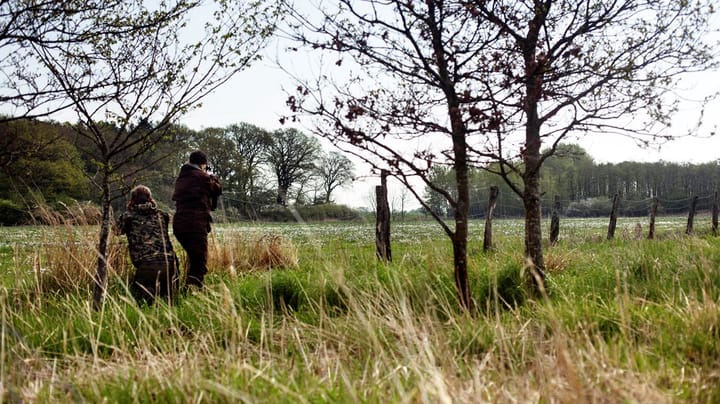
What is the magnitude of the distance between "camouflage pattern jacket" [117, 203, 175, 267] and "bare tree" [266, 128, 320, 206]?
34869 mm

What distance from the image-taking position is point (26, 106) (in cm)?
427

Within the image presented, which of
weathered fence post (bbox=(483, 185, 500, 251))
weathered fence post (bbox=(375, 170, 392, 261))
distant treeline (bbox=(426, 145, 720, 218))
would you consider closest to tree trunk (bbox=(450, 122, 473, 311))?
weathered fence post (bbox=(375, 170, 392, 261))

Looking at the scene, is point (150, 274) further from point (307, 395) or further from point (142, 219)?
point (307, 395)

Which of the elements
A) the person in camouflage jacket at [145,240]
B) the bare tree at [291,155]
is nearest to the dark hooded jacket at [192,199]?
the person in camouflage jacket at [145,240]

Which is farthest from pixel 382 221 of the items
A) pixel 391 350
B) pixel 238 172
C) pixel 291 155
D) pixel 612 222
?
pixel 291 155

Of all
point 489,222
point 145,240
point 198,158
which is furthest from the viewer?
point 489,222

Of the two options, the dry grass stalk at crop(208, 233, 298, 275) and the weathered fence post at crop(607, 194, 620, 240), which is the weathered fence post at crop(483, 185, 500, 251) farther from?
the weathered fence post at crop(607, 194, 620, 240)

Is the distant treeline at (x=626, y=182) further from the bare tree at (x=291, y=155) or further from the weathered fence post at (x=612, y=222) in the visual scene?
the weathered fence post at (x=612, y=222)

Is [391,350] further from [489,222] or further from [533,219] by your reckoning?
[489,222]

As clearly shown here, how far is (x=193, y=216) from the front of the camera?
6.18m

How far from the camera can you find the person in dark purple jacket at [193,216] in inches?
242

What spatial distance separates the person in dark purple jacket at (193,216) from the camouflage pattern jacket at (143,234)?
16.3 inches

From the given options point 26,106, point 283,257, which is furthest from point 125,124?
point 283,257

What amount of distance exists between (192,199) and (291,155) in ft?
123
